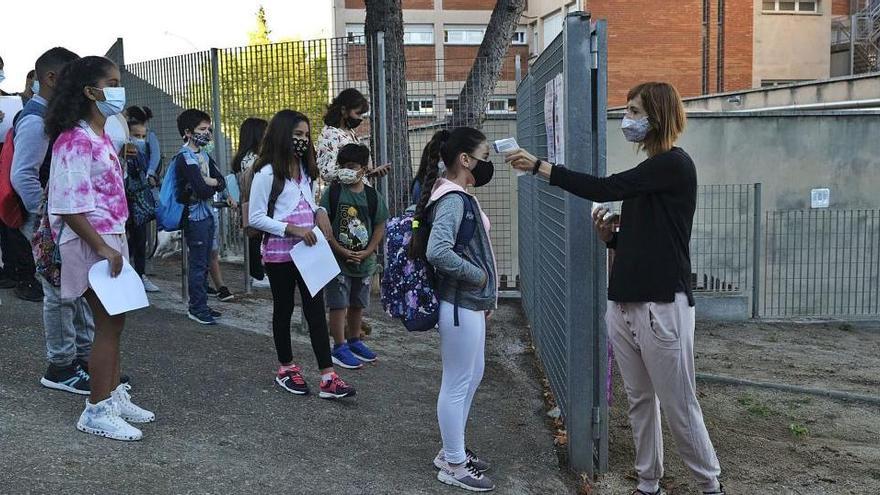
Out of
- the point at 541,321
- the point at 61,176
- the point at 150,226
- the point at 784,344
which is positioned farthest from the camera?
the point at 150,226

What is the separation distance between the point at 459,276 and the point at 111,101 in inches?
77.5

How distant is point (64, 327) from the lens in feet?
15.7

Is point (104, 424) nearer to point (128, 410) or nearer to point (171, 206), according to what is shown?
point (128, 410)

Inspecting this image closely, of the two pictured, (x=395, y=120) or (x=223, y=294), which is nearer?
(x=223, y=294)

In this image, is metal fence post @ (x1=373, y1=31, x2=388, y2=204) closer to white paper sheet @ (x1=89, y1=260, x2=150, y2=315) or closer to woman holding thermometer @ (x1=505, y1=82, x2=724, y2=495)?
white paper sheet @ (x1=89, y1=260, x2=150, y2=315)

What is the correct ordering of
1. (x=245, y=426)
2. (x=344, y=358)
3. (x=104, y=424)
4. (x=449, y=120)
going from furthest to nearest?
(x=449, y=120) → (x=344, y=358) → (x=245, y=426) → (x=104, y=424)

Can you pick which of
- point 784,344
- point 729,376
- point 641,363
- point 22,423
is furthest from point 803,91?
point 22,423

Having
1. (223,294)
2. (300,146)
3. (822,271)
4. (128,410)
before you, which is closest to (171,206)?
(223,294)

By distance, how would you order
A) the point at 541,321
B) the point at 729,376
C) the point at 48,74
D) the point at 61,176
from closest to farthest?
the point at 61,176
the point at 48,74
the point at 541,321
the point at 729,376

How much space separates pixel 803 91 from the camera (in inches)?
876

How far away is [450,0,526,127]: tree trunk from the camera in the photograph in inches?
404

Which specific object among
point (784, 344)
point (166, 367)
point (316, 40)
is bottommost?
point (784, 344)

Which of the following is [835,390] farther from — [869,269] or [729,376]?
[869,269]

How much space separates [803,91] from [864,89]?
6.83 ft
